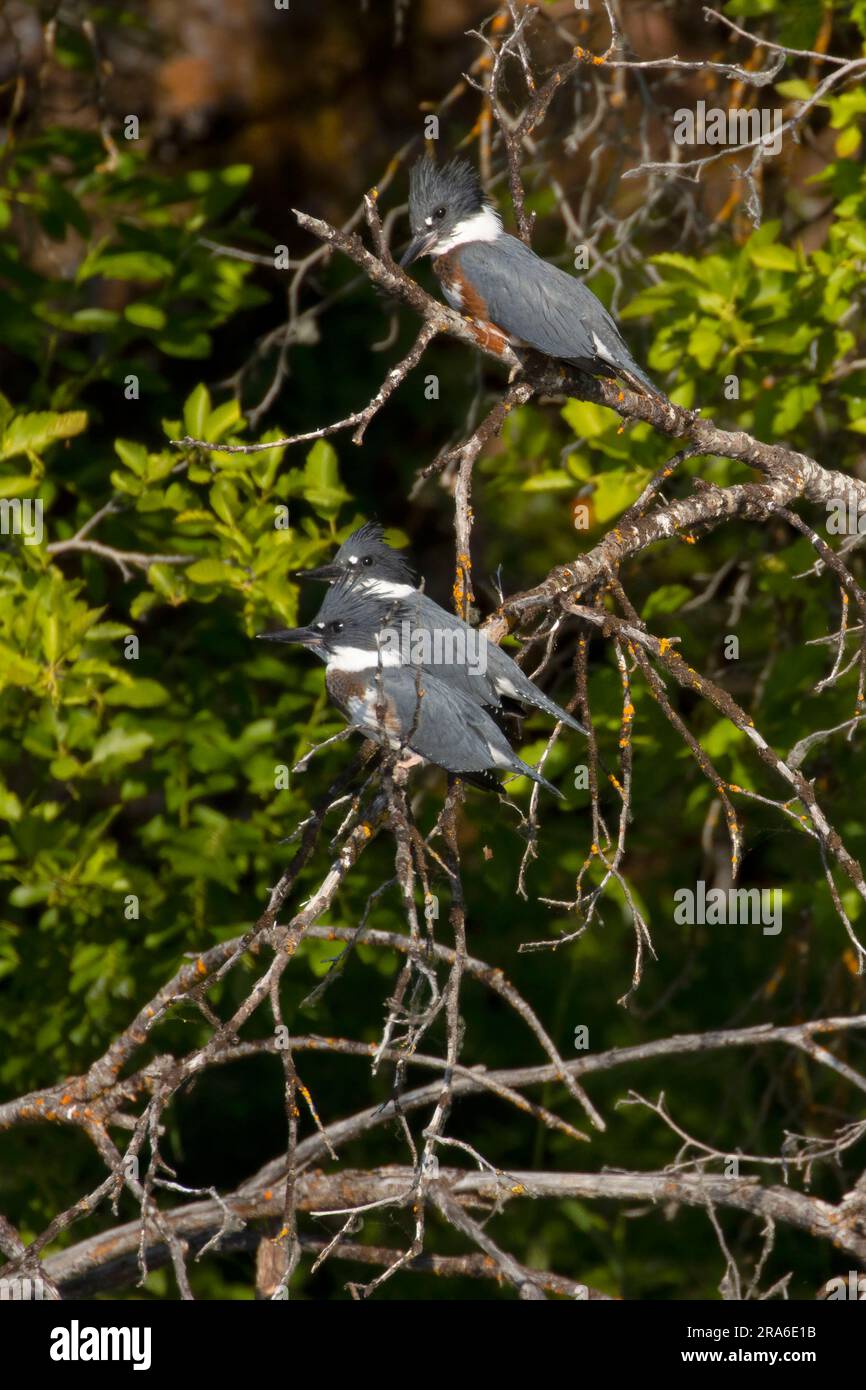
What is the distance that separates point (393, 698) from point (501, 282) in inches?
38.6

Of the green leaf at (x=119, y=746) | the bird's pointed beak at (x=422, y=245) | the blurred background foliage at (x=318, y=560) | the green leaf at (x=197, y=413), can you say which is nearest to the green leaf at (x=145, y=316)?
the blurred background foliage at (x=318, y=560)

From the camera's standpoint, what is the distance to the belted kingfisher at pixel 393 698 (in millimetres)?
2662

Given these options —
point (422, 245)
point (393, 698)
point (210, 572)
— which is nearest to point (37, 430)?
point (210, 572)

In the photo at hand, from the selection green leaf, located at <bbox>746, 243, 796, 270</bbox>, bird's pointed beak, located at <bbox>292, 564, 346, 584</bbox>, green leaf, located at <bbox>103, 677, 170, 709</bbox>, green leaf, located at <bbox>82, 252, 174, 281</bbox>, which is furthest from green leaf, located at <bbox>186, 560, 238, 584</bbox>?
green leaf, located at <bbox>746, 243, 796, 270</bbox>

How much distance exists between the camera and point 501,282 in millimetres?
3303

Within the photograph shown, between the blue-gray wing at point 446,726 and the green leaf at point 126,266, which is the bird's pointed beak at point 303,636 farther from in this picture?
the green leaf at point 126,266

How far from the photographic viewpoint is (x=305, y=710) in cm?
429

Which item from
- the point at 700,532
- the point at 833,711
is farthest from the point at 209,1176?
the point at 700,532

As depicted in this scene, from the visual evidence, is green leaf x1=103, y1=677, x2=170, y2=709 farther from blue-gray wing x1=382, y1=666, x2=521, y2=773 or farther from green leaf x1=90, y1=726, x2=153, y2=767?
blue-gray wing x1=382, y1=666, x2=521, y2=773

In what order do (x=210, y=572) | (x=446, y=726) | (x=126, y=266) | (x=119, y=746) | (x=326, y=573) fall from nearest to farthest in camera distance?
(x=446, y=726) < (x=326, y=573) < (x=210, y=572) < (x=119, y=746) < (x=126, y=266)

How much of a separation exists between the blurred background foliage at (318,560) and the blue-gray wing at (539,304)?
1.25 feet

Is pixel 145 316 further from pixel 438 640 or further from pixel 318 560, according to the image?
pixel 438 640

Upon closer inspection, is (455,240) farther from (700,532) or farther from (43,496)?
(43,496)

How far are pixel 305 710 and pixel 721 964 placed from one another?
231 centimetres
